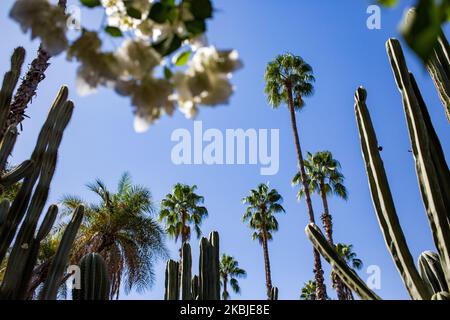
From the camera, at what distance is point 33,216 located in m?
3.63

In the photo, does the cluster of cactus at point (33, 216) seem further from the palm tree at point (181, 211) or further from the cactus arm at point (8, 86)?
the palm tree at point (181, 211)

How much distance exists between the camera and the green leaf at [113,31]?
3.06 ft

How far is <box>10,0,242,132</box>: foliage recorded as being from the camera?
889 mm

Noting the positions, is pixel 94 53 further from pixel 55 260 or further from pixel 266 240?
pixel 266 240

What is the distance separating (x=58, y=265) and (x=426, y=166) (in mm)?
3001

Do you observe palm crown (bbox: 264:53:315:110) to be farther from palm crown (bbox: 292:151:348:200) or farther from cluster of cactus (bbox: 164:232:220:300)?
cluster of cactus (bbox: 164:232:220:300)

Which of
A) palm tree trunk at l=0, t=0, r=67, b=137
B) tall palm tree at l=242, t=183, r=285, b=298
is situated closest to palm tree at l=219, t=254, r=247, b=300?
tall palm tree at l=242, t=183, r=285, b=298

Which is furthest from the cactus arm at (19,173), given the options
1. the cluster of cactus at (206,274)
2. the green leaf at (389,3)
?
the green leaf at (389,3)

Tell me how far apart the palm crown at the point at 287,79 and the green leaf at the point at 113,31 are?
21110 mm

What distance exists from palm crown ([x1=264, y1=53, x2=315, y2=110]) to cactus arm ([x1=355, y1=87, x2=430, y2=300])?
18.2 m

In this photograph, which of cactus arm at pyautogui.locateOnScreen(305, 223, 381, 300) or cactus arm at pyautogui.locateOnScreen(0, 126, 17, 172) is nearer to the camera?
cactus arm at pyautogui.locateOnScreen(305, 223, 381, 300)

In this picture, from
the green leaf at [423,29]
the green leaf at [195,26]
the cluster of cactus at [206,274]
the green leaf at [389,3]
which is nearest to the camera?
the green leaf at [423,29]

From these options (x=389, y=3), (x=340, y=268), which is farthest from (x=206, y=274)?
(x=389, y=3)
